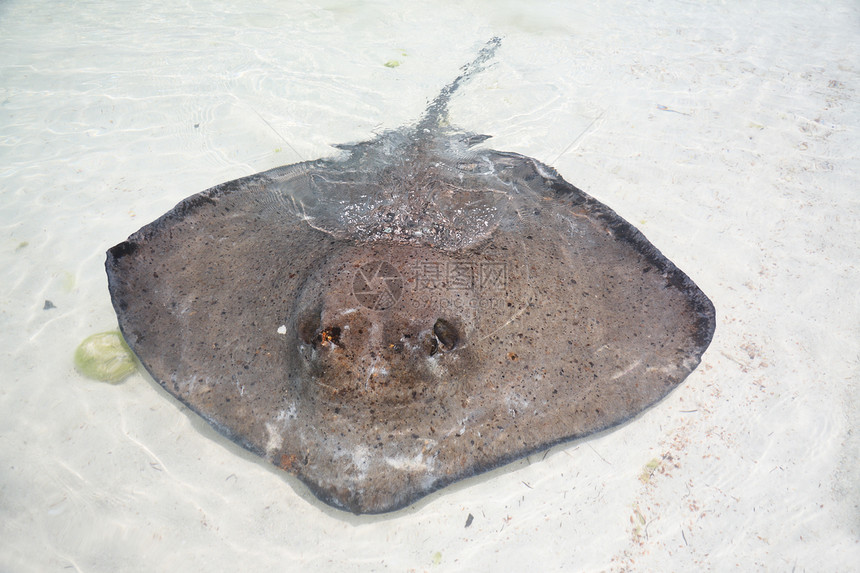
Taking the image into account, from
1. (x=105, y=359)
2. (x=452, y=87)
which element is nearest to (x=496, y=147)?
(x=452, y=87)

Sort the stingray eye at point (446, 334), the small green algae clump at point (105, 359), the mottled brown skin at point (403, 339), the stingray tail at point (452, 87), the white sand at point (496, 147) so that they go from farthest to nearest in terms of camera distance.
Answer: the stingray tail at point (452, 87)
the small green algae clump at point (105, 359)
the white sand at point (496, 147)
the stingray eye at point (446, 334)
the mottled brown skin at point (403, 339)

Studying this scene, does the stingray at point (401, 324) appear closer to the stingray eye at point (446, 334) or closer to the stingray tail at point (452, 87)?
the stingray eye at point (446, 334)

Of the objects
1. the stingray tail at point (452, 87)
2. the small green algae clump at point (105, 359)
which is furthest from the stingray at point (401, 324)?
the stingray tail at point (452, 87)

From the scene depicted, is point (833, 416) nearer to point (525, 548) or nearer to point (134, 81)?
point (525, 548)

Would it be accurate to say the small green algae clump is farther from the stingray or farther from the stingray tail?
the stingray tail

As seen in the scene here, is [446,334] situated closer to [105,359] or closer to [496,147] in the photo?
[105,359]

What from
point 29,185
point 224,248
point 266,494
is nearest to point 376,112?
point 224,248

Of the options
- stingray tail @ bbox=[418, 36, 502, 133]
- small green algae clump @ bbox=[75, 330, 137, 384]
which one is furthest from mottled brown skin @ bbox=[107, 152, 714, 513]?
stingray tail @ bbox=[418, 36, 502, 133]
